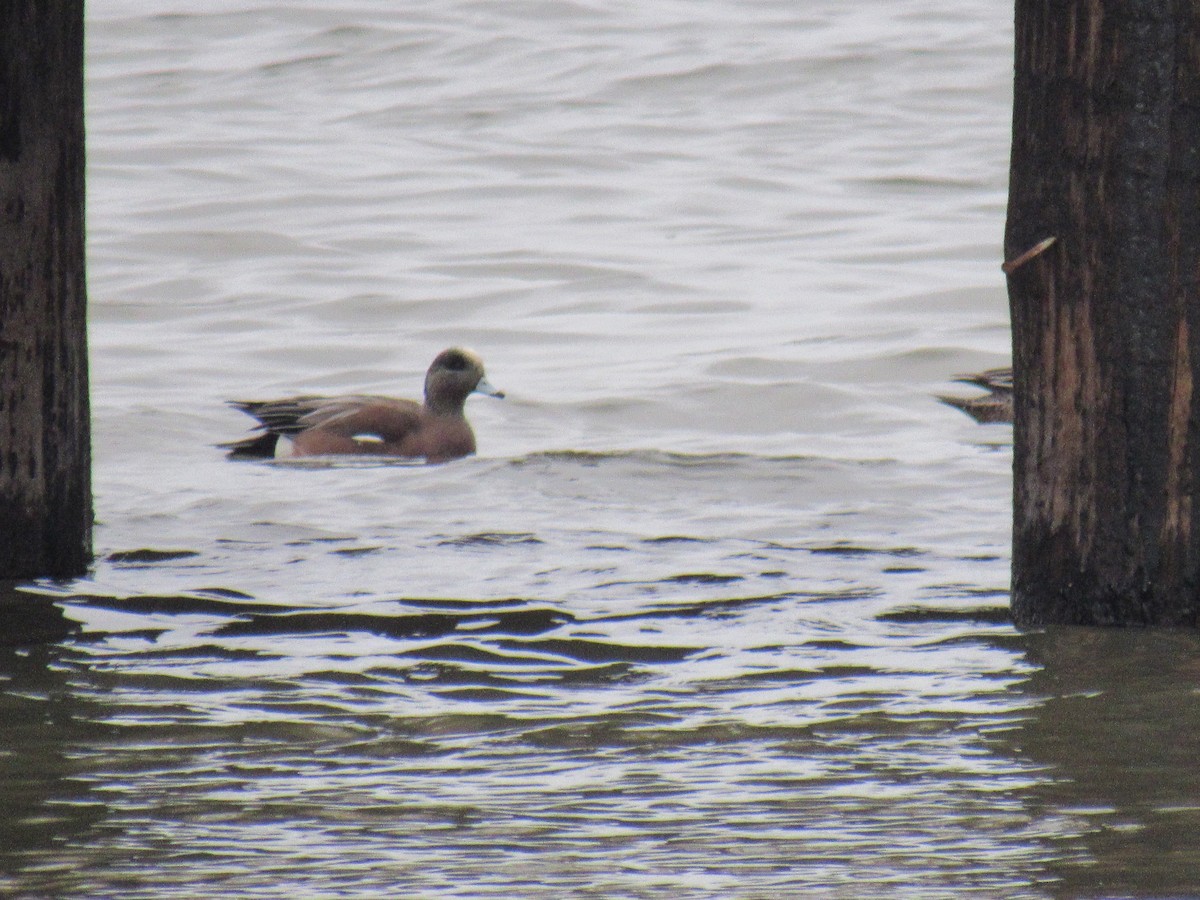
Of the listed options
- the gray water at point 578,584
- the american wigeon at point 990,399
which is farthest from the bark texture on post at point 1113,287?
the american wigeon at point 990,399

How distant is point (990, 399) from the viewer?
10859 mm

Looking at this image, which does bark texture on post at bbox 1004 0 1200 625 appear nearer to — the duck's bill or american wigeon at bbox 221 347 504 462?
american wigeon at bbox 221 347 504 462

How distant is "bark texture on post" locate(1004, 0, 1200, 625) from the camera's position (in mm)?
5285

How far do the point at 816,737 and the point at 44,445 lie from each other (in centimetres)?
276

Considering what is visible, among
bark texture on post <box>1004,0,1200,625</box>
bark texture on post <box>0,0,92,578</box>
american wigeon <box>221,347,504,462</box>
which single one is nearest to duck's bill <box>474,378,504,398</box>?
american wigeon <box>221,347,504,462</box>

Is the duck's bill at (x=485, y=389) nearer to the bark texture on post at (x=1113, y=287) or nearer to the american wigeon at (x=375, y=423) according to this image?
the american wigeon at (x=375, y=423)

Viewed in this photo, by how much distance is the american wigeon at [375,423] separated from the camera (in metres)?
9.98

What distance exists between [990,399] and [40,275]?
5564 mm

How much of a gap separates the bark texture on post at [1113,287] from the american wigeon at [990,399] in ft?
16.9

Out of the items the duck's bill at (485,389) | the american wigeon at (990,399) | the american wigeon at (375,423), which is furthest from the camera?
the american wigeon at (990,399)

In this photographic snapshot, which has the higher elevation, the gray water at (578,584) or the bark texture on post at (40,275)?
the bark texture on post at (40,275)

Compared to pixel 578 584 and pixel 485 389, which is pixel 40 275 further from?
pixel 485 389

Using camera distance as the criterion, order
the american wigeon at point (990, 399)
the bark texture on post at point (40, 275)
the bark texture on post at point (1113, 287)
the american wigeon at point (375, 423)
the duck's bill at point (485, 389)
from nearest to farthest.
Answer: the bark texture on post at point (1113, 287) → the bark texture on post at point (40, 275) → the american wigeon at point (375, 423) → the duck's bill at point (485, 389) → the american wigeon at point (990, 399)

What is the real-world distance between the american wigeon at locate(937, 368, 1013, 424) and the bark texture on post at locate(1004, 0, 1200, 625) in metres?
5.15
